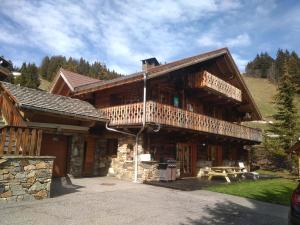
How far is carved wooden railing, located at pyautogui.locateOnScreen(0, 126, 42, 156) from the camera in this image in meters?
8.80

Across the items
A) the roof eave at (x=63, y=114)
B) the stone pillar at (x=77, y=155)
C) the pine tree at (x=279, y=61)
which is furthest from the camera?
the pine tree at (x=279, y=61)

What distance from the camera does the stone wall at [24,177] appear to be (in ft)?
27.4

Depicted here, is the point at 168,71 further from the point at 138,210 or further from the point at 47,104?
the point at 138,210

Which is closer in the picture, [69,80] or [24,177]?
[24,177]

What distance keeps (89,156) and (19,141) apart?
8.55m

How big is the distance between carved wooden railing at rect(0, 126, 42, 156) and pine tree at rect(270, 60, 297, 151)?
24.5 m

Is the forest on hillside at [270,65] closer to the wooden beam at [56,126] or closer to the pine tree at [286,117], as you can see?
the pine tree at [286,117]

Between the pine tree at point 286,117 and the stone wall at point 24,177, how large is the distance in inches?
960

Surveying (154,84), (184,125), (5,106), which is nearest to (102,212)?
(5,106)

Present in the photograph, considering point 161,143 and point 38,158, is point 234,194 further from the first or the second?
point 38,158

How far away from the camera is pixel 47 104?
13.6 meters

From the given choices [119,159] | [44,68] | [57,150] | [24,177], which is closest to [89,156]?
[119,159]

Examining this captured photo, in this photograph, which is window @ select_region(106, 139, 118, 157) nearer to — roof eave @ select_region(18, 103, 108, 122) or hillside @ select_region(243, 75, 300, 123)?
roof eave @ select_region(18, 103, 108, 122)

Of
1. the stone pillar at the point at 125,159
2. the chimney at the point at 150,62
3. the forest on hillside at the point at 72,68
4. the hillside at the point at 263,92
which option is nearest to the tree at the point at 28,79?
the forest on hillside at the point at 72,68
